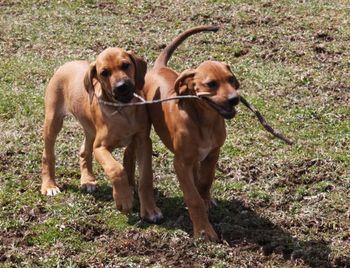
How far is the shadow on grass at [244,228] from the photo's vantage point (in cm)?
638

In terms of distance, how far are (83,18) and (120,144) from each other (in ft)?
27.6

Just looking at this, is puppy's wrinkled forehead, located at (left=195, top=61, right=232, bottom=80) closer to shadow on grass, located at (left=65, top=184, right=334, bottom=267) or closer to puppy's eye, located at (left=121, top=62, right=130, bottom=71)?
puppy's eye, located at (left=121, top=62, right=130, bottom=71)

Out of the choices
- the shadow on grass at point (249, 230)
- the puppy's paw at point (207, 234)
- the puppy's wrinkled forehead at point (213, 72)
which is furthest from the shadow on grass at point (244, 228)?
the puppy's wrinkled forehead at point (213, 72)

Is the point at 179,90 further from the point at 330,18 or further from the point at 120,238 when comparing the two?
the point at 330,18

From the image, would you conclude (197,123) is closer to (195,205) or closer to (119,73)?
(195,205)

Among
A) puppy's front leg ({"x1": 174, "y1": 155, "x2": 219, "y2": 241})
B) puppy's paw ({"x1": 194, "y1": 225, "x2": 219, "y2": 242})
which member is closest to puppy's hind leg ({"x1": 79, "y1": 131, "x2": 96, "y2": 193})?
puppy's front leg ({"x1": 174, "y1": 155, "x2": 219, "y2": 241})

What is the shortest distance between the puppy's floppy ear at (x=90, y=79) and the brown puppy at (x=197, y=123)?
60cm

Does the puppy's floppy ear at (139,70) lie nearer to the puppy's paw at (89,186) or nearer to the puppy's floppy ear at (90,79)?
the puppy's floppy ear at (90,79)

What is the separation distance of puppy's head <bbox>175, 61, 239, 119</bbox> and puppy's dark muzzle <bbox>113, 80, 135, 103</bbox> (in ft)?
1.37

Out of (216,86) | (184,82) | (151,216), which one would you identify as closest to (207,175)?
(151,216)

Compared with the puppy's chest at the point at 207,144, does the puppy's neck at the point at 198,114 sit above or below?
above

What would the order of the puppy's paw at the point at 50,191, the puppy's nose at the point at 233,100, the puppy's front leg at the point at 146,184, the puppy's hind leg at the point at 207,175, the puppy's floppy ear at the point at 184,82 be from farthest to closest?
the puppy's paw at the point at 50,191, the puppy's front leg at the point at 146,184, the puppy's hind leg at the point at 207,175, the puppy's floppy ear at the point at 184,82, the puppy's nose at the point at 233,100

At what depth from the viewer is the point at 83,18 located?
14977 millimetres

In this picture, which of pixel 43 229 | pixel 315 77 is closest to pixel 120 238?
pixel 43 229
